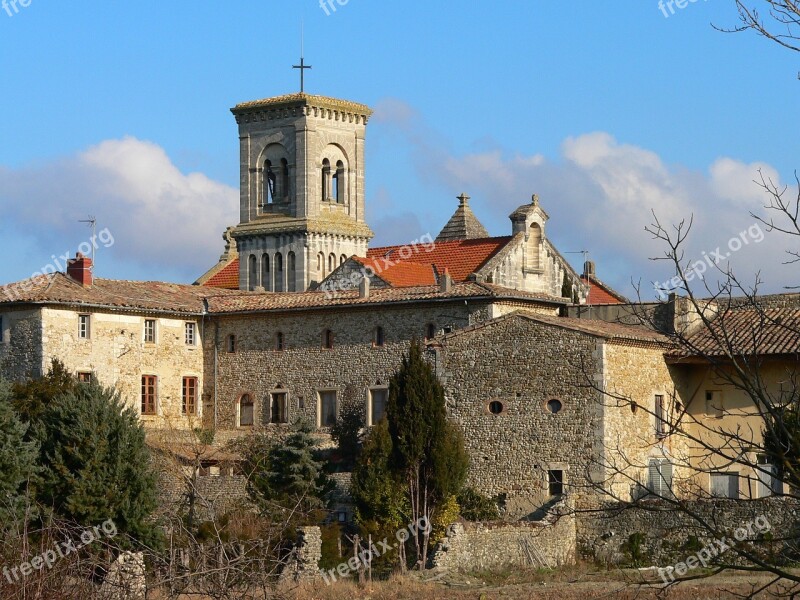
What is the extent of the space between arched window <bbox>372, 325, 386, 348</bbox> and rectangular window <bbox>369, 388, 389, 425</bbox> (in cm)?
132

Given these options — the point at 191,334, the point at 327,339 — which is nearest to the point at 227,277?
the point at 191,334

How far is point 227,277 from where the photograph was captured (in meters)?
65.3

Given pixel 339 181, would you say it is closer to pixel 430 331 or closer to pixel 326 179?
pixel 326 179

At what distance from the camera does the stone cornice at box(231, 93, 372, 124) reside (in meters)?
63.5

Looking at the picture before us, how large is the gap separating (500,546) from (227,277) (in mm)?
32759

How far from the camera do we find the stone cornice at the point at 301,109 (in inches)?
2501

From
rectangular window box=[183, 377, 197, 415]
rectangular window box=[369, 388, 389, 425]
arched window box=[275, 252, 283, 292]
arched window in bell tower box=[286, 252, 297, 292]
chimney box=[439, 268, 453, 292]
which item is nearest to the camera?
chimney box=[439, 268, 453, 292]

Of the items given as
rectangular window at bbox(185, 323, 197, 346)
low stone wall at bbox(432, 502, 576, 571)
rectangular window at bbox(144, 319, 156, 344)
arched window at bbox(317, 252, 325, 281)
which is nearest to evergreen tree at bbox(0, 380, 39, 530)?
rectangular window at bbox(144, 319, 156, 344)

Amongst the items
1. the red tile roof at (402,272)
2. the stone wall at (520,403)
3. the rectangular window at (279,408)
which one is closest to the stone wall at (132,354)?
the rectangular window at (279,408)

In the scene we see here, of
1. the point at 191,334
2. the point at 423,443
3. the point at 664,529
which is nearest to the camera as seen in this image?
the point at 664,529

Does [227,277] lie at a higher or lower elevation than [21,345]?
higher

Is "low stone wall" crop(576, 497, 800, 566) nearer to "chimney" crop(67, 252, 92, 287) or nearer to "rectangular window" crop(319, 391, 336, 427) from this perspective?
"rectangular window" crop(319, 391, 336, 427)

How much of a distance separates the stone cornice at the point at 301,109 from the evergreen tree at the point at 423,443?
2778 cm

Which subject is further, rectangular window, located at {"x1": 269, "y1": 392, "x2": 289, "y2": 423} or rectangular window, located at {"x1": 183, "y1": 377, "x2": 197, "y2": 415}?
rectangular window, located at {"x1": 183, "y1": 377, "x2": 197, "y2": 415}
